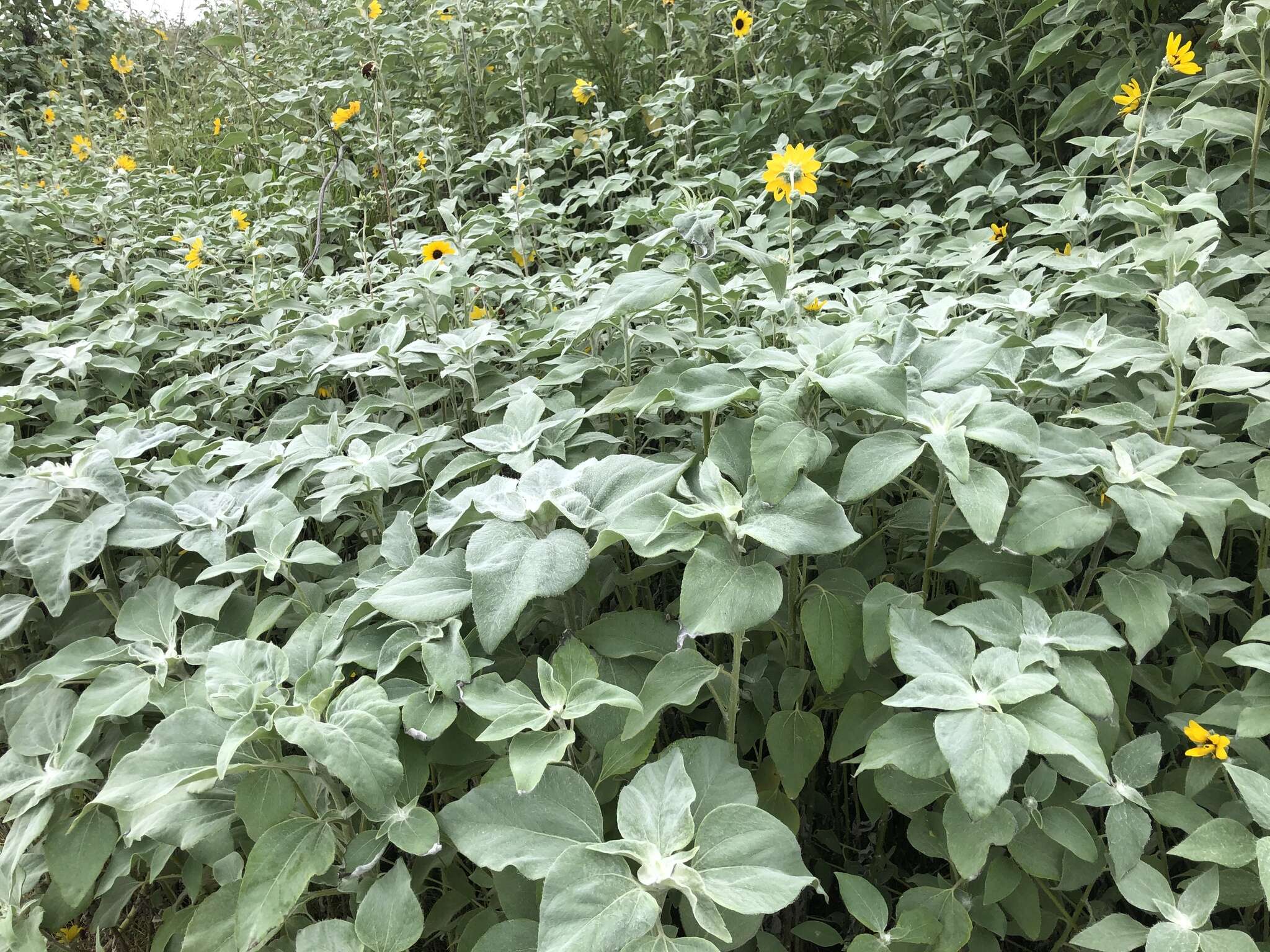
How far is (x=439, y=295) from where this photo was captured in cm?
196

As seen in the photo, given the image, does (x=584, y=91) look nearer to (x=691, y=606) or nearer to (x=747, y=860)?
(x=691, y=606)

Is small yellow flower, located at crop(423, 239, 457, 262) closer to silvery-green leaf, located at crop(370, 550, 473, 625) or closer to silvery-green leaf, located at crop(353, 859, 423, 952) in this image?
silvery-green leaf, located at crop(370, 550, 473, 625)

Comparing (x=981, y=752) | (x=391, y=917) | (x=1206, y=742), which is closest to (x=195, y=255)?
(x=391, y=917)

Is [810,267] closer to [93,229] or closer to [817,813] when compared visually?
[817,813]

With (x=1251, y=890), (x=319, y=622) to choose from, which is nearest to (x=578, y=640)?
(x=319, y=622)

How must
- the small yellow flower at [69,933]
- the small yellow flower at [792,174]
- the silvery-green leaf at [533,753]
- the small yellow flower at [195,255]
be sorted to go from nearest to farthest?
1. the silvery-green leaf at [533,753]
2. the small yellow flower at [69,933]
3. the small yellow flower at [792,174]
4. the small yellow flower at [195,255]

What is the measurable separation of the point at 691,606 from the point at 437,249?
181 centimetres

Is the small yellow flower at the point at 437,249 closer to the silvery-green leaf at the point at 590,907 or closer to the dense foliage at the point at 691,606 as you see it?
the dense foliage at the point at 691,606

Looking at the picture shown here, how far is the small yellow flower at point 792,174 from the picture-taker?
1807mm

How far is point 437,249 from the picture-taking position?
8.12 ft

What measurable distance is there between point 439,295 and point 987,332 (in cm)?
120

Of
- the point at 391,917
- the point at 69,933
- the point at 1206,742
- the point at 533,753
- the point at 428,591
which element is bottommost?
the point at 69,933

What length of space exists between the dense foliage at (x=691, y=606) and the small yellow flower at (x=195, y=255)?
2.22 ft

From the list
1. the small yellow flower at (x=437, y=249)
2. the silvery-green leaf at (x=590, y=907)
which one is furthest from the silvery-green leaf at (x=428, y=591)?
the small yellow flower at (x=437, y=249)
